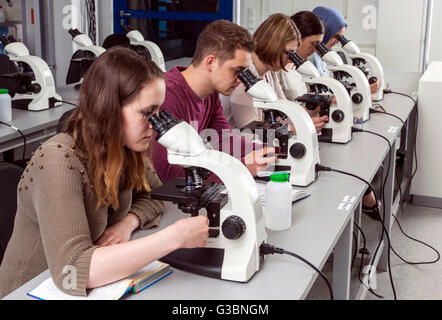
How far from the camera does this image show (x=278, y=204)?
1504 mm

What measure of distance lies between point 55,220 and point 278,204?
64 centimetres

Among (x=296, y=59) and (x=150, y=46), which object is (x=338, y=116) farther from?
(x=150, y=46)

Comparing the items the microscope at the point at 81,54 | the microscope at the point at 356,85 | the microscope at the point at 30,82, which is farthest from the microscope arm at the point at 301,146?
the microscope at the point at 81,54

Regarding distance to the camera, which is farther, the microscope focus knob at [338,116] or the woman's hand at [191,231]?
the microscope focus knob at [338,116]

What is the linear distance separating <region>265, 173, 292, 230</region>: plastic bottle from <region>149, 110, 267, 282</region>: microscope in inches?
9.2

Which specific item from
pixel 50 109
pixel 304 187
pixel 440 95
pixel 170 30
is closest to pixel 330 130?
pixel 304 187

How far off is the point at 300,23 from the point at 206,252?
6.36 ft

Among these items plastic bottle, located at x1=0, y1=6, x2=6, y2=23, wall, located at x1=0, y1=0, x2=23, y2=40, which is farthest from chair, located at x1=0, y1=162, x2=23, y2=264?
wall, located at x1=0, y1=0, x2=23, y2=40

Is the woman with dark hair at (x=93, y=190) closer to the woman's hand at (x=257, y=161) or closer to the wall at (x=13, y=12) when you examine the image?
the woman's hand at (x=257, y=161)

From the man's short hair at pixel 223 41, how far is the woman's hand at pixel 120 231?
0.79 m

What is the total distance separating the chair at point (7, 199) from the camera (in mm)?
1505

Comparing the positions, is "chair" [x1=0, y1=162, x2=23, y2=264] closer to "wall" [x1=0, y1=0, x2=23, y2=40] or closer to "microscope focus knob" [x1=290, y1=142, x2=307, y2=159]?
"microscope focus knob" [x1=290, y1=142, x2=307, y2=159]

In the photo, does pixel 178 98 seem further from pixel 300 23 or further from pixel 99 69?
pixel 300 23
